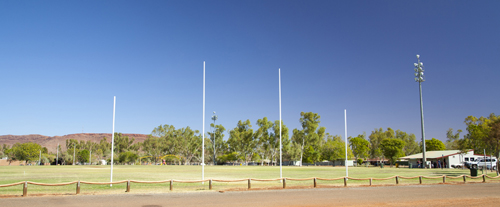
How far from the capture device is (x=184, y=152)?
145875 millimetres

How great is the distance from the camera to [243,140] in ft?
399

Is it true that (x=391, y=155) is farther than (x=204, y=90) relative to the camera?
Yes

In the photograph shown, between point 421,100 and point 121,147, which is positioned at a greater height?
point 421,100

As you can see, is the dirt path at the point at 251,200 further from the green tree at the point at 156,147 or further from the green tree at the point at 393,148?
the green tree at the point at 156,147

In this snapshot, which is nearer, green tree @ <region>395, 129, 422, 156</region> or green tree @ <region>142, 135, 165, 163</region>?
green tree @ <region>142, 135, 165, 163</region>

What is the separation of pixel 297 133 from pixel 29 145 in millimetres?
97040

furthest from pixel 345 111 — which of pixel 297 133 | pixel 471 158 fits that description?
pixel 297 133

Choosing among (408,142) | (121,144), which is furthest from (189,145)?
(408,142)

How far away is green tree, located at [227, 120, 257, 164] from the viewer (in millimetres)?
120562

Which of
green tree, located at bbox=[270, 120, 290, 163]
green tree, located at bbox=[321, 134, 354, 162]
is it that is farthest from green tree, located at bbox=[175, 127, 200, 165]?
green tree, located at bbox=[321, 134, 354, 162]

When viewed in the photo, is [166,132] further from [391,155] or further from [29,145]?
[391,155]

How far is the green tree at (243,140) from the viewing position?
396 feet

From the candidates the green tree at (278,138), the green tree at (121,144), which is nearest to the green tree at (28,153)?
the green tree at (121,144)

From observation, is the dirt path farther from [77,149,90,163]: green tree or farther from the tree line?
[77,149,90,163]: green tree
